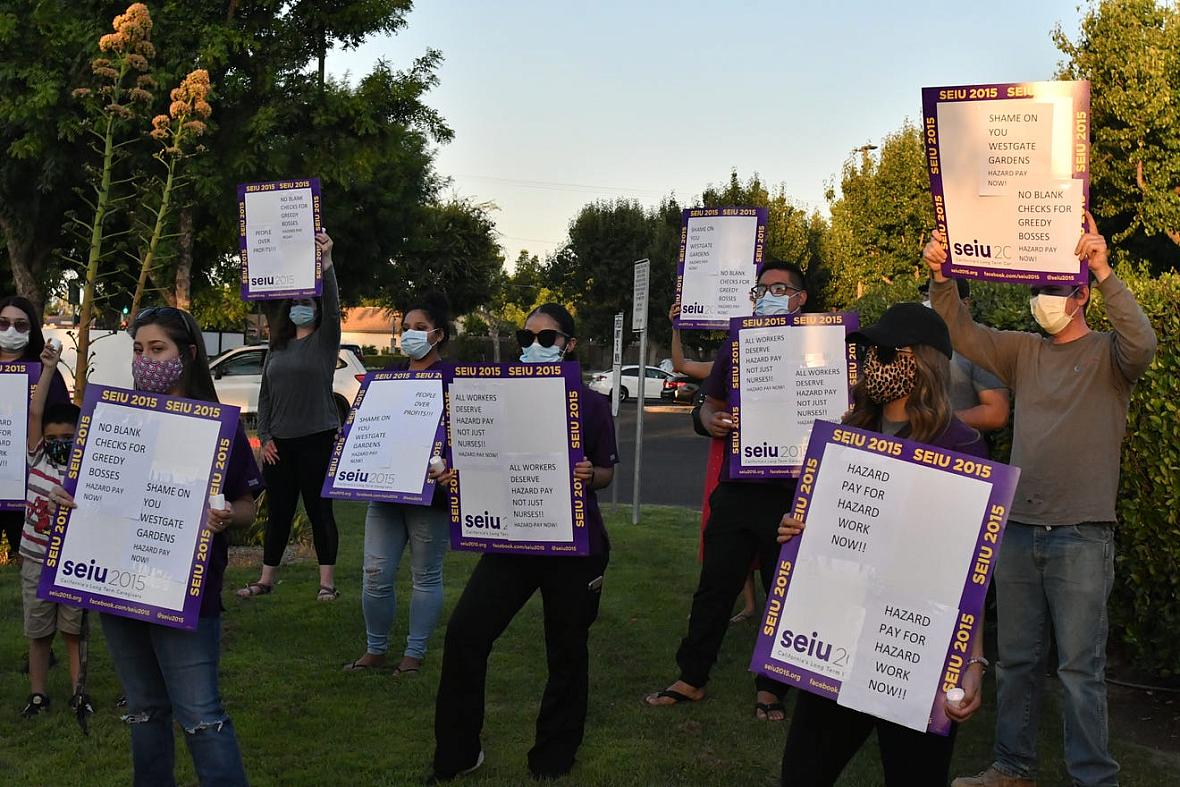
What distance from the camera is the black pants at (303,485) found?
750 centimetres

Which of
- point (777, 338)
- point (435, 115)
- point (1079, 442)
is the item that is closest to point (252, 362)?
point (435, 115)

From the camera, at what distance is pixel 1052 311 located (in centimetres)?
444

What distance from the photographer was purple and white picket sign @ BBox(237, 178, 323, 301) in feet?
23.8

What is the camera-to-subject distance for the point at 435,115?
26109mm

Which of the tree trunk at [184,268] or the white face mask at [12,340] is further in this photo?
the tree trunk at [184,268]

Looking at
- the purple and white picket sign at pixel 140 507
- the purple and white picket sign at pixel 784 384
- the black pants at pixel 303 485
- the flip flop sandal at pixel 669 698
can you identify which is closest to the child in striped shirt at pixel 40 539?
the purple and white picket sign at pixel 140 507

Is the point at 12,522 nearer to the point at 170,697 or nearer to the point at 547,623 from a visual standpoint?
the point at 170,697

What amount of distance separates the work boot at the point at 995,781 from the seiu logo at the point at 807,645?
2.10 m

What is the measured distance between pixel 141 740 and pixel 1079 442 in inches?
139

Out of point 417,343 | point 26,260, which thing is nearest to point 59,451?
point 417,343

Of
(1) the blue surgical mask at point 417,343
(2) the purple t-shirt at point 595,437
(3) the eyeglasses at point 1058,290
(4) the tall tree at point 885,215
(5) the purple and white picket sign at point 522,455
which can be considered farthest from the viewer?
(4) the tall tree at point 885,215

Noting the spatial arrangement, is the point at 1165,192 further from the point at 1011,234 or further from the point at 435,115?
the point at 1011,234

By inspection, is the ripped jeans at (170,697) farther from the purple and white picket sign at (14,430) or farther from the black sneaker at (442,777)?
the purple and white picket sign at (14,430)

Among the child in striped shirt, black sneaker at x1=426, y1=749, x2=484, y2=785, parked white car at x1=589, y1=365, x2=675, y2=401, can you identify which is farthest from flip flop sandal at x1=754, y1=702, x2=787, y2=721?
parked white car at x1=589, y1=365, x2=675, y2=401
